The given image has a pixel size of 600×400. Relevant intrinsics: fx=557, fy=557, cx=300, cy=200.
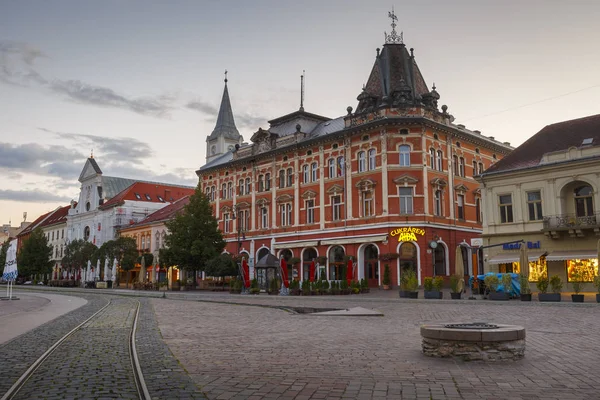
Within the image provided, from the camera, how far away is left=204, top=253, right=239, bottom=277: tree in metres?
48.1

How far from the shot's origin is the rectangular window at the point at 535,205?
115 feet

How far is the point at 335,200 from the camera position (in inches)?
1897

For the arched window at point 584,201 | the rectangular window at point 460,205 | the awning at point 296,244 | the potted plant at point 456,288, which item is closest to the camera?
the potted plant at point 456,288

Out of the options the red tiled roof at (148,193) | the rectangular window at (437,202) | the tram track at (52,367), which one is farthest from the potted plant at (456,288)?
the red tiled roof at (148,193)

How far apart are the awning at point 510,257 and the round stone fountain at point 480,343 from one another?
27025 mm

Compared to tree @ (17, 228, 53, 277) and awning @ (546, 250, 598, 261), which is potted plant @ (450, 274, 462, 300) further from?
tree @ (17, 228, 53, 277)

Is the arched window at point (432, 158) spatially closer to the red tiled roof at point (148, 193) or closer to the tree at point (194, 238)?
the tree at point (194, 238)

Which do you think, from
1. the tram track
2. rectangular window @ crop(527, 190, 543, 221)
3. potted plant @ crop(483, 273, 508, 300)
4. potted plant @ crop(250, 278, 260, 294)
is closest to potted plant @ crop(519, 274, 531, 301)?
potted plant @ crop(483, 273, 508, 300)

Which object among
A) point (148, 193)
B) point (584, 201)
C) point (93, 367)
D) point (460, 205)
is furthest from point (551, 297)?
point (148, 193)

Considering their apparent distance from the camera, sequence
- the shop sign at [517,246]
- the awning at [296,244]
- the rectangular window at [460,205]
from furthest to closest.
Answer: the awning at [296,244]
the rectangular window at [460,205]
the shop sign at [517,246]

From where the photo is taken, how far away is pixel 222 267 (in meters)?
48.0

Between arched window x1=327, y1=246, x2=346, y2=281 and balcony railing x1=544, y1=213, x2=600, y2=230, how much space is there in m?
17.3

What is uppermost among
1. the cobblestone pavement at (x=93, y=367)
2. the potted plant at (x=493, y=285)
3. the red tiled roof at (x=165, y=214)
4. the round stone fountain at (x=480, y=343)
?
the red tiled roof at (x=165, y=214)

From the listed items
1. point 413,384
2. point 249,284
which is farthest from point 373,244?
point 413,384
